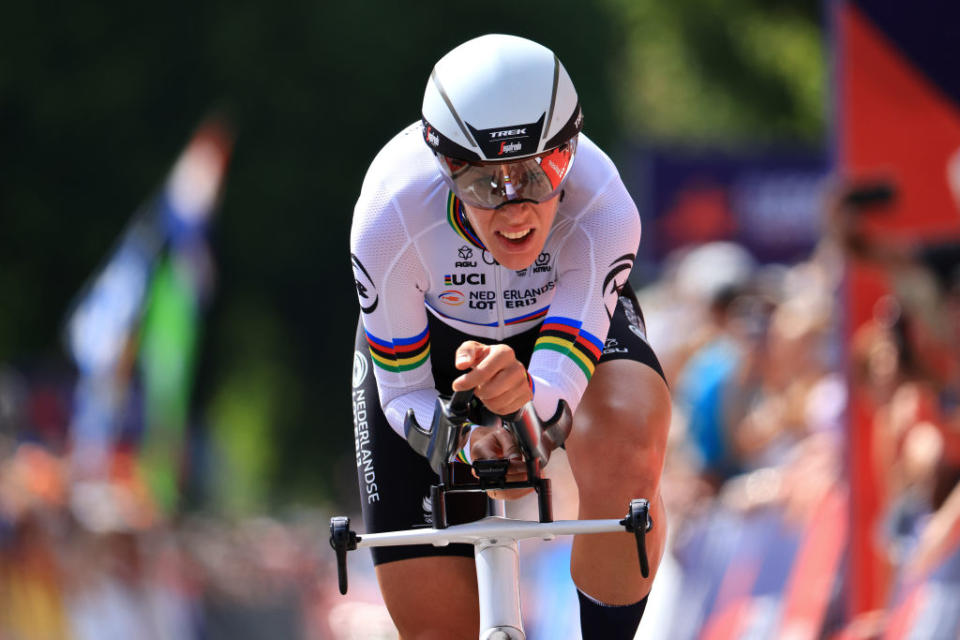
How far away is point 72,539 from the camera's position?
1554cm

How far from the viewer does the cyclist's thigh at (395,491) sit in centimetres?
573

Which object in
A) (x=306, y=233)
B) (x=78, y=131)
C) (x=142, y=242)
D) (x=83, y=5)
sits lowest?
(x=142, y=242)

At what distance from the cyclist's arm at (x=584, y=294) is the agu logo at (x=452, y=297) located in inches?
12.5

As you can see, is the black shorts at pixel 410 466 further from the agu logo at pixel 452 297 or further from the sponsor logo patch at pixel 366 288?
the sponsor logo patch at pixel 366 288

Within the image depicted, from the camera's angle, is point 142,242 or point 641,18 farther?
point 641,18

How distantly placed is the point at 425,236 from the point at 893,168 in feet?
14.8

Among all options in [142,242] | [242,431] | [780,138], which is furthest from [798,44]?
[142,242]

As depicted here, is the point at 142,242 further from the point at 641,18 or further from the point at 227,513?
the point at 641,18

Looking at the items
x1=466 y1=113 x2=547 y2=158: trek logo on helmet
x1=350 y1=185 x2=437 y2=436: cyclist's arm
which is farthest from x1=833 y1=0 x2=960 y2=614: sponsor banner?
x1=466 y1=113 x2=547 y2=158: trek logo on helmet

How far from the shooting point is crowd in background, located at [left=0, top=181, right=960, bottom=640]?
7.34 metres

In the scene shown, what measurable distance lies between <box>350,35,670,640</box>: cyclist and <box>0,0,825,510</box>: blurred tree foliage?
25.2 m

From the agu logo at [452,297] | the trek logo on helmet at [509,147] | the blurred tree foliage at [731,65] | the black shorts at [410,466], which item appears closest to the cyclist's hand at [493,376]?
the trek logo on helmet at [509,147]

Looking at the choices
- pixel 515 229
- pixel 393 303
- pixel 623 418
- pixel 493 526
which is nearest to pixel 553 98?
pixel 515 229

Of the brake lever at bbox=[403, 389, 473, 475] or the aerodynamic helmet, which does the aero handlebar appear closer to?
the brake lever at bbox=[403, 389, 473, 475]
